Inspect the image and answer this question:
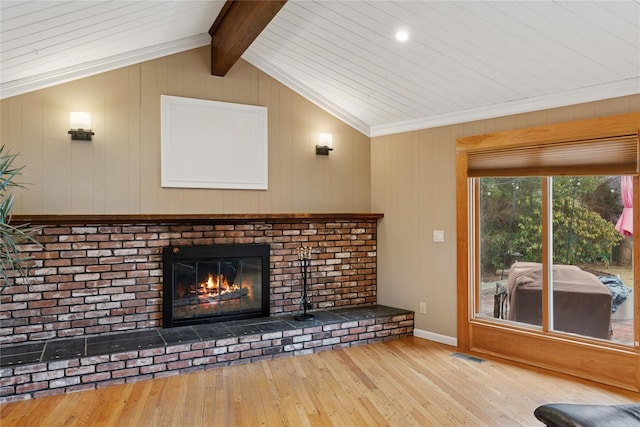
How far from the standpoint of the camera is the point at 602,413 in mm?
1906

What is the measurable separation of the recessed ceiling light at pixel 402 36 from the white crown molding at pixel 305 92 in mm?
1541

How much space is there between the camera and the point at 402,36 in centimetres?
343

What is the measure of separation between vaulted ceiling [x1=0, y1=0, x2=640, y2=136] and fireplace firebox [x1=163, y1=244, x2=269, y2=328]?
73.3 inches

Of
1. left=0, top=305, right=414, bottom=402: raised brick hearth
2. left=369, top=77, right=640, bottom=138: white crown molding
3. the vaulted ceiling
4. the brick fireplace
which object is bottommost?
left=0, top=305, right=414, bottom=402: raised brick hearth

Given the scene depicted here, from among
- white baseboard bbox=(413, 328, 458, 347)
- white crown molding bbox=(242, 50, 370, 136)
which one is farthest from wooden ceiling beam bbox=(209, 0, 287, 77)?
white baseboard bbox=(413, 328, 458, 347)

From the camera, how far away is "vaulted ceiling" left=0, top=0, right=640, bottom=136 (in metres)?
2.85

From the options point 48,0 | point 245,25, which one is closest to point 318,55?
point 245,25

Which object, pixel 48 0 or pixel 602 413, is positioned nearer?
pixel 602 413

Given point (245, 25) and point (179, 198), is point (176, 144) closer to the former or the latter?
point (179, 198)

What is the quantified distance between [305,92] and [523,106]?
7.36ft

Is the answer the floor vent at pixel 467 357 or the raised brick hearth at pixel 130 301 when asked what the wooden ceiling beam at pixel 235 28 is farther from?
the floor vent at pixel 467 357

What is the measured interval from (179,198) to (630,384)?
13.5 feet

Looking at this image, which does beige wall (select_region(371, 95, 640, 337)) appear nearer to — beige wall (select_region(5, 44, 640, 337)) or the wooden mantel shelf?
beige wall (select_region(5, 44, 640, 337))

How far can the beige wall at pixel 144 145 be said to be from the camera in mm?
3695
